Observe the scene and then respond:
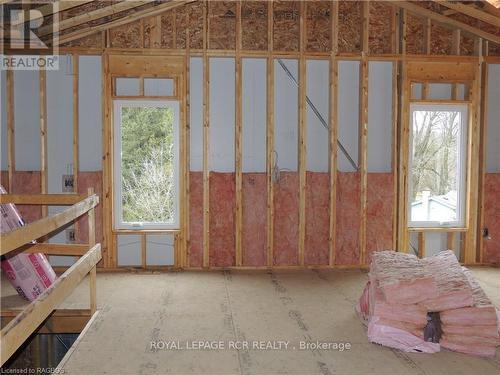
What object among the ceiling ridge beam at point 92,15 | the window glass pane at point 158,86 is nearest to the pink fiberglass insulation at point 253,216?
the window glass pane at point 158,86

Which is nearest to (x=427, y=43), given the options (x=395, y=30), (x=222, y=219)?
(x=395, y=30)

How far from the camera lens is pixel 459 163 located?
7281mm

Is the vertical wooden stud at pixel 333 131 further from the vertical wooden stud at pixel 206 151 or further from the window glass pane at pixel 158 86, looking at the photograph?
the window glass pane at pixel 158 86

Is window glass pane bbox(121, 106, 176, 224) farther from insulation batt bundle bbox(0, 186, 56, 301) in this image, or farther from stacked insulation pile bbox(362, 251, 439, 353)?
stacked insulation pile bbox(362, 251, 439, 353)

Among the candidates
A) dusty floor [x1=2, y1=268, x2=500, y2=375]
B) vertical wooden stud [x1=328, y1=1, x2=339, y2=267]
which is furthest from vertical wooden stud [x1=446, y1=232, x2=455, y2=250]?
vertical wooden stud [x1=328, y1=1, x2=339, y2=267]

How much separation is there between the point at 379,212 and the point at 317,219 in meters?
0.86

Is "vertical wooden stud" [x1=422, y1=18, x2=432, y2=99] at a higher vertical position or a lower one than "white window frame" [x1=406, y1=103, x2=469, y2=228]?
higher

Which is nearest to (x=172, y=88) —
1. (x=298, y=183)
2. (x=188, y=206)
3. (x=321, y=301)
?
(x=188, y=206)

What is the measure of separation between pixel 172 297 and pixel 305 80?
3360 millimetres

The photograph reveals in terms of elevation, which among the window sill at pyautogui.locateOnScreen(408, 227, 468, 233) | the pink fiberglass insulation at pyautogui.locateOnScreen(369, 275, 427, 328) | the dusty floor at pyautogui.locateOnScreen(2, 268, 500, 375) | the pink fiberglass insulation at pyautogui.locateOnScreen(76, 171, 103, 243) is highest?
the pink fiberglass insulation at pyautogui.locateOnScreen(76, 171, 103, 243)

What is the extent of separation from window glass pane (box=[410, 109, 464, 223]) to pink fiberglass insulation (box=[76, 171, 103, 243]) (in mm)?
4259

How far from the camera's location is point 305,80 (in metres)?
6.96

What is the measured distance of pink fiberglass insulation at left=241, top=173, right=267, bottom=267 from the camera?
277 inches

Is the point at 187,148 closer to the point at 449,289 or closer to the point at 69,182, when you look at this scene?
the point at 69,182
